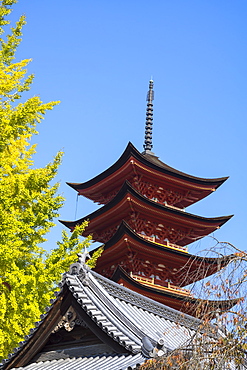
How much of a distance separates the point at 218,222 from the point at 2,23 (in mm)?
14623

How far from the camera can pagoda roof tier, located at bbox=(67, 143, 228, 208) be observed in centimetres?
2289

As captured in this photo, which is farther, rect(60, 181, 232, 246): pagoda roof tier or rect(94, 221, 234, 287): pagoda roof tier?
rect(60, 181, 232, 246): pagoda roof tier

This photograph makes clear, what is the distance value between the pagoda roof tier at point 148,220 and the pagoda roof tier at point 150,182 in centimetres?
146

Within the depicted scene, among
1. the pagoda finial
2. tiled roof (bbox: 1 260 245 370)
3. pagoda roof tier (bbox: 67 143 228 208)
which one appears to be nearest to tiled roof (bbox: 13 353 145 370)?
tiled roof (bbox: 1 260 245 370)

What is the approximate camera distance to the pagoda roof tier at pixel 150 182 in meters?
22.9

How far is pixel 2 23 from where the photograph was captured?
1111 centimetres

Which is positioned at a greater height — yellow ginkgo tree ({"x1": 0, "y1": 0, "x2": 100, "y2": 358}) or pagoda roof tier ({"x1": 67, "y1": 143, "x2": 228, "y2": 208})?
pagoda roof tier ({"x1": 67, "y1": 143, "x2": 228, "y2": 208})

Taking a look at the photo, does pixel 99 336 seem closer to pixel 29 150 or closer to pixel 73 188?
pixel 29 150

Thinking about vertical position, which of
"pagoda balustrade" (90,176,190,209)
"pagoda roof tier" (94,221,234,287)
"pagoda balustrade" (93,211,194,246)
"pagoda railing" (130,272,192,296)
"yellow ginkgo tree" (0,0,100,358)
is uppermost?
"pagoda balustrade" (90,176,190,209)

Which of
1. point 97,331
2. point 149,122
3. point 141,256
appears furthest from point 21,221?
point 149,122

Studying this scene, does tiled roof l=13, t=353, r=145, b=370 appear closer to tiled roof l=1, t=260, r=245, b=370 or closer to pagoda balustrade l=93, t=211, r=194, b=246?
tiled roof l=1, t=260, r=245, b=370

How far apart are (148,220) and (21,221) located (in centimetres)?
1290

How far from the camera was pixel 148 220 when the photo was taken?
74.9 feet

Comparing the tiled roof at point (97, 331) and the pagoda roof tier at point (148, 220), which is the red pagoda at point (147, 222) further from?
the tiled roof at point (97, 331)
